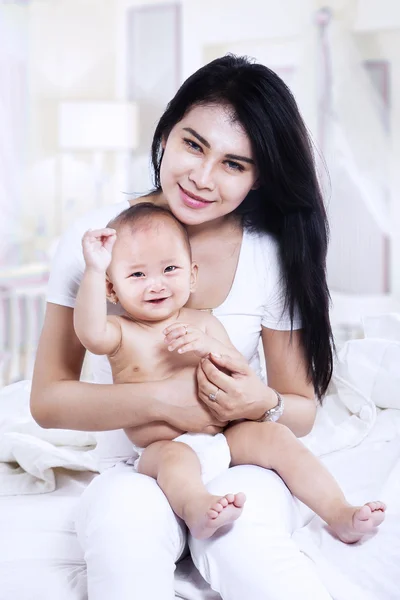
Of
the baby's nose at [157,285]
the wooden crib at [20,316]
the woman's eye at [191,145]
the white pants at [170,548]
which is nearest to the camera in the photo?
the white pants at [170,548]

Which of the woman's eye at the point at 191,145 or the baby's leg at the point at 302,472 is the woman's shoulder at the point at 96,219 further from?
the baby's leg at the point at 302,472

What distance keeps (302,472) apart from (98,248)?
0.53 metres

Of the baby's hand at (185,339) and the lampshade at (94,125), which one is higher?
the lampshade at (94,125)

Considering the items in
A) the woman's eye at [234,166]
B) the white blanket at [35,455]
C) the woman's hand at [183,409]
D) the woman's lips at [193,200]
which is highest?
the woman's eye at [234,166]

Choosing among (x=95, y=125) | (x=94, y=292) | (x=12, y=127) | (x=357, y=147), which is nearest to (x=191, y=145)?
(x=94, y=292)

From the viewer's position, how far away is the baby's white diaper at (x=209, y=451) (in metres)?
1.30

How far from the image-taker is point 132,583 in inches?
41.6

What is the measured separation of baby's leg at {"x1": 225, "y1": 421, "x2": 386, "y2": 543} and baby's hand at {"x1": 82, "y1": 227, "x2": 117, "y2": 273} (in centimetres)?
41

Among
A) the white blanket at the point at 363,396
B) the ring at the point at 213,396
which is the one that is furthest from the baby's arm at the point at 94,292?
the white blanket at the point at 363,396

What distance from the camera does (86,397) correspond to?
142 centimetres

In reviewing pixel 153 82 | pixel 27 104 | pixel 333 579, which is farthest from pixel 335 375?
pixel 27 104

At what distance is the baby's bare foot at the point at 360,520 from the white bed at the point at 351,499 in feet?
0.13

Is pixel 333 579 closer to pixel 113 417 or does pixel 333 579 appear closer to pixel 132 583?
pixel 132 583

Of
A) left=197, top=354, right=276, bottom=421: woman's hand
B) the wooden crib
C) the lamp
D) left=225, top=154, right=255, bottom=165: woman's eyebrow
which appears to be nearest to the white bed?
left=197, top=354, right=276, bottom=421: woman's hand
